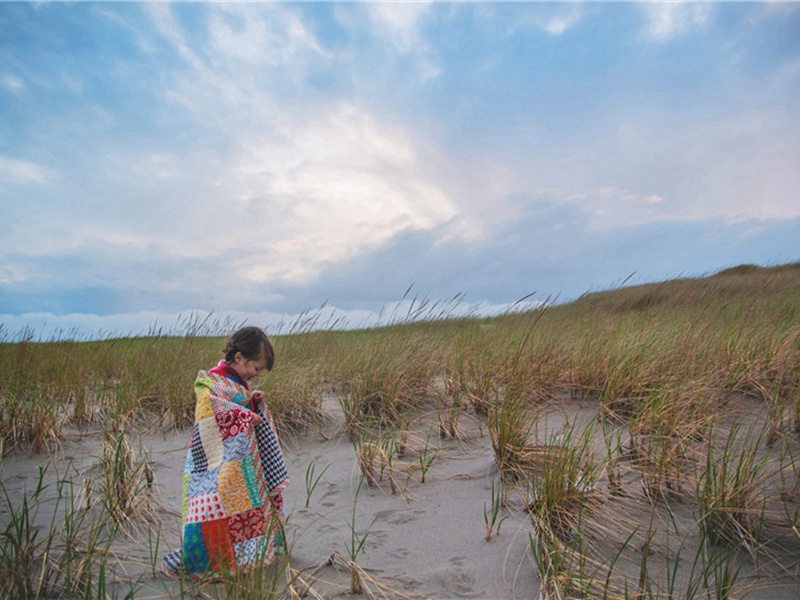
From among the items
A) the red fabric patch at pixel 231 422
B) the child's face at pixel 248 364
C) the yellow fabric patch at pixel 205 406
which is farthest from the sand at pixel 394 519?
the child's face at pixel 248 364

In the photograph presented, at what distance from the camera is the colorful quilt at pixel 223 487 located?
2.70m

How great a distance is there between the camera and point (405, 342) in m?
6.09

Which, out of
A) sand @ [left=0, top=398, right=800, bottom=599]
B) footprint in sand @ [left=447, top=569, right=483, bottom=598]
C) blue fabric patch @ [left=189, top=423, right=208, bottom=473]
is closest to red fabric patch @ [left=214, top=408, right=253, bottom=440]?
blue fabric patch @ [left=189, top=423, right=208, bottom=473]

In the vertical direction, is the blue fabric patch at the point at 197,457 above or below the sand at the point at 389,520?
above

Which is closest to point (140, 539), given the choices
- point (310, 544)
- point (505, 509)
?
point (310, 544)

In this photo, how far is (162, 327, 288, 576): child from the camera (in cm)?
271

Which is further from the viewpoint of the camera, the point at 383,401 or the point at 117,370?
the point at 117,370

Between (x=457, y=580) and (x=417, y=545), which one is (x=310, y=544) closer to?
(x=417, y=545)

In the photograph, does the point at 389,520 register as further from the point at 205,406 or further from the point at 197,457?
the point at 205,406

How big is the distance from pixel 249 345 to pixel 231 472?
69 cm

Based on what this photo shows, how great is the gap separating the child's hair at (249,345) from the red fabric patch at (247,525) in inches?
31.0

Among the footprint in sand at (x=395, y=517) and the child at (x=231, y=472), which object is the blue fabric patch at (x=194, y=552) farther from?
the footprint in sand at (x=395, y=517)

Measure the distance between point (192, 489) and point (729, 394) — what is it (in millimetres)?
4440

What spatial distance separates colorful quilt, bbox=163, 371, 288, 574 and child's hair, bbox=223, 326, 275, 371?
0.56ft
